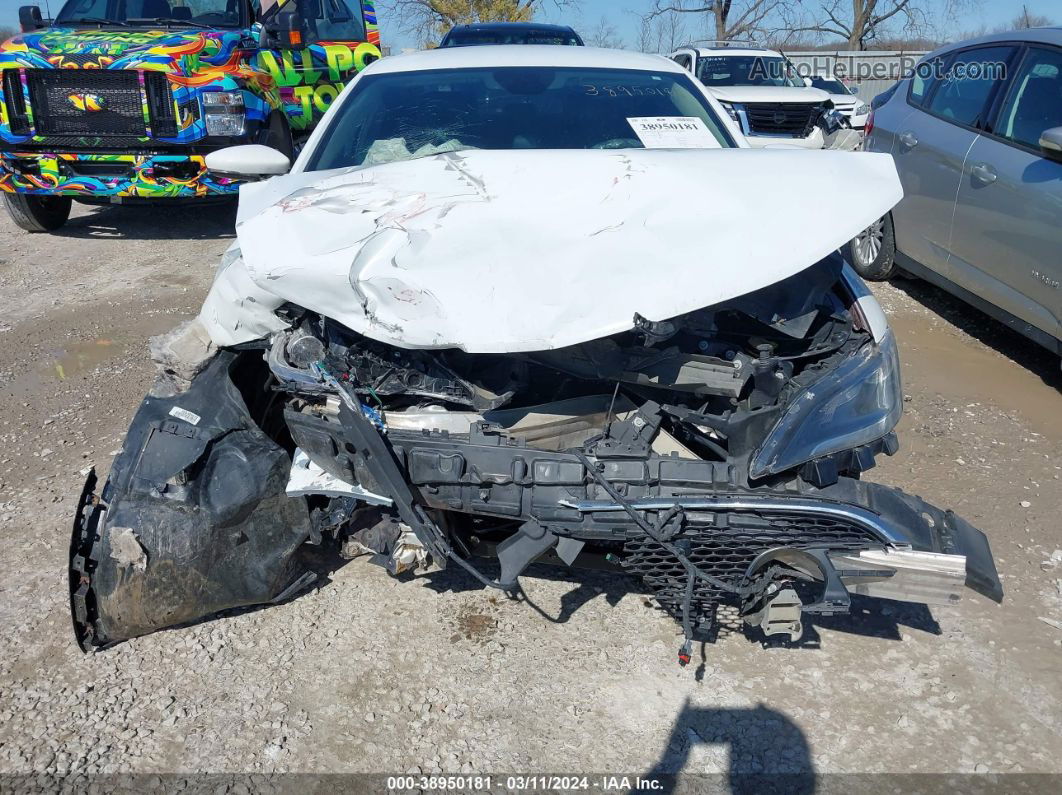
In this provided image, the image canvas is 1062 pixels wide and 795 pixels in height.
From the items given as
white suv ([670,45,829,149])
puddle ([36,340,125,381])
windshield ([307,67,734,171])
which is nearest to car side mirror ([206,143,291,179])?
windshield ([307,67,734,171])

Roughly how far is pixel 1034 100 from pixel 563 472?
13.1 ft

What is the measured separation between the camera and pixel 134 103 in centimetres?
632

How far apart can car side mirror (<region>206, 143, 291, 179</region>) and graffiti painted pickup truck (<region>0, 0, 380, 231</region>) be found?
9.82ft

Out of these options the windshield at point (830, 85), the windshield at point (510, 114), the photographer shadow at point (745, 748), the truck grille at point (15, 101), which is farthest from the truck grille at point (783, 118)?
Answer: the photographer shadow at point (745, 748)

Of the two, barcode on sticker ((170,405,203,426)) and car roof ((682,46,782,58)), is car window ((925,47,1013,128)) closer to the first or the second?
barcode on sticker ((170,405,203,426))

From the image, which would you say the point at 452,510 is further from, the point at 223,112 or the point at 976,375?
the point at 223,112

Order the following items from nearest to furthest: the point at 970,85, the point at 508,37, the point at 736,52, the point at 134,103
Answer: the point at 970,85 → the point at 134,103 → the point at 508,37 → the point at 736,52

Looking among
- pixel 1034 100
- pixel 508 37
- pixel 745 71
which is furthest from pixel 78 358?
pixel 745 71

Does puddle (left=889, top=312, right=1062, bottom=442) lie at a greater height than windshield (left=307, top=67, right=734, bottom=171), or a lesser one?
lesser

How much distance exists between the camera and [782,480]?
214 centimetres

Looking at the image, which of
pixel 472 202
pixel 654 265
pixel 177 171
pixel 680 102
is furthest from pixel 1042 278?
pixel 177 171

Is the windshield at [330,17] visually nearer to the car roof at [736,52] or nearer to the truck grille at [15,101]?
the truck grille at [15,101]

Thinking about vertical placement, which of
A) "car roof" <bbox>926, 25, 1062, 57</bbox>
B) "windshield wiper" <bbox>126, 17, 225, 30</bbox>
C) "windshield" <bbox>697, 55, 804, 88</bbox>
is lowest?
"windshield" <bbox>697, 55, 804, 88</bbox>

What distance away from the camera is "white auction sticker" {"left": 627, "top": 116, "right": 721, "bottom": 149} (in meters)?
3.21
